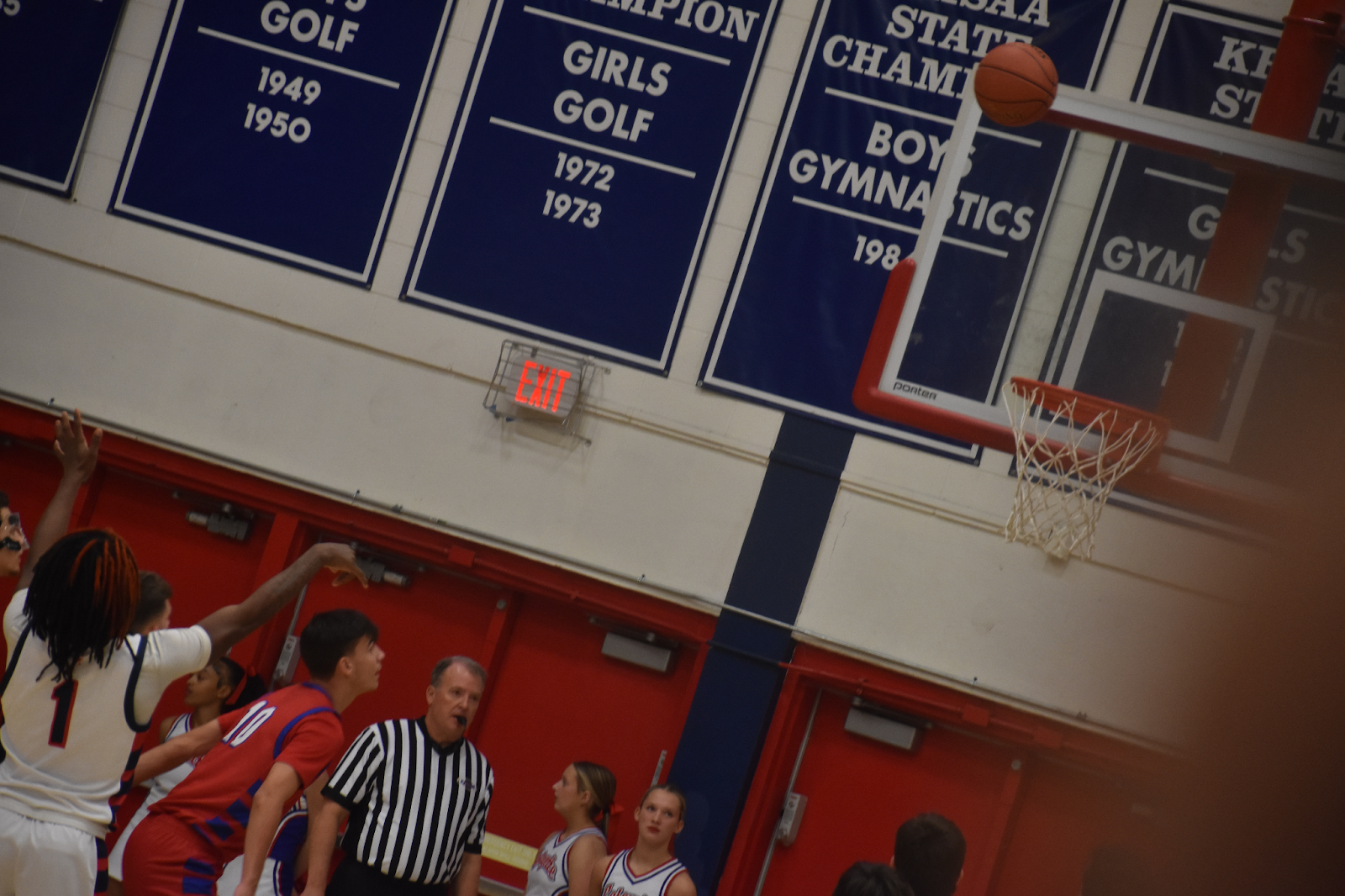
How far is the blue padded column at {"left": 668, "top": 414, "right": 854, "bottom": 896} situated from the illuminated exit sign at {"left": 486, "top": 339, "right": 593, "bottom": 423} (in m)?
1.38

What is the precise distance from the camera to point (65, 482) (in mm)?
3721

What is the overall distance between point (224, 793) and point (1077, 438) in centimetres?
396

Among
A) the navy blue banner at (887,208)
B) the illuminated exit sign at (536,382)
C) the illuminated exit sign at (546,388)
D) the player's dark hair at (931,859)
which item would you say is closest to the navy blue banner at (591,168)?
the illuminated exit sign at (536,382)

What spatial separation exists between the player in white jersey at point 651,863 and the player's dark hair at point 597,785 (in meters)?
0.24

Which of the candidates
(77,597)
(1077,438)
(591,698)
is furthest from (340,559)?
(591,698)

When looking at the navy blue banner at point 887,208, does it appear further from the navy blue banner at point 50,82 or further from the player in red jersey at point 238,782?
the navy blue banner at point 50,82

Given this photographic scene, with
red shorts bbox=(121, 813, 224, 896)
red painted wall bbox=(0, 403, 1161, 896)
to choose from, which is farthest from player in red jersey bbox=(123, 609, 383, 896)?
red painted wall bbox=(0, 403, 1161, 896)

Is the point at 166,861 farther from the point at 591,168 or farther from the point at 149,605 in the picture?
the point at 591,168

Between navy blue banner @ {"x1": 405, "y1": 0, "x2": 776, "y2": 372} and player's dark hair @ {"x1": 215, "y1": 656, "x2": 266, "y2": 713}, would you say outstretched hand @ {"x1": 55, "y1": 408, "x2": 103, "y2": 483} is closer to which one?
player's dark hair @ {"x1": 215, "y1": 656, "x2": 266, "y2": 713}

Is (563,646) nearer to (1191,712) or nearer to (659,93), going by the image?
(659,93)

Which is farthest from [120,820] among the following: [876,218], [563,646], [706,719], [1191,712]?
[1191,712]

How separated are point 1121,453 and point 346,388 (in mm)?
5003

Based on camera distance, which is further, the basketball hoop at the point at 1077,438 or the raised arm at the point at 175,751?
the basketball hoop at the point at 1077,438

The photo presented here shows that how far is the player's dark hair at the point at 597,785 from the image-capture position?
620 centimetres
